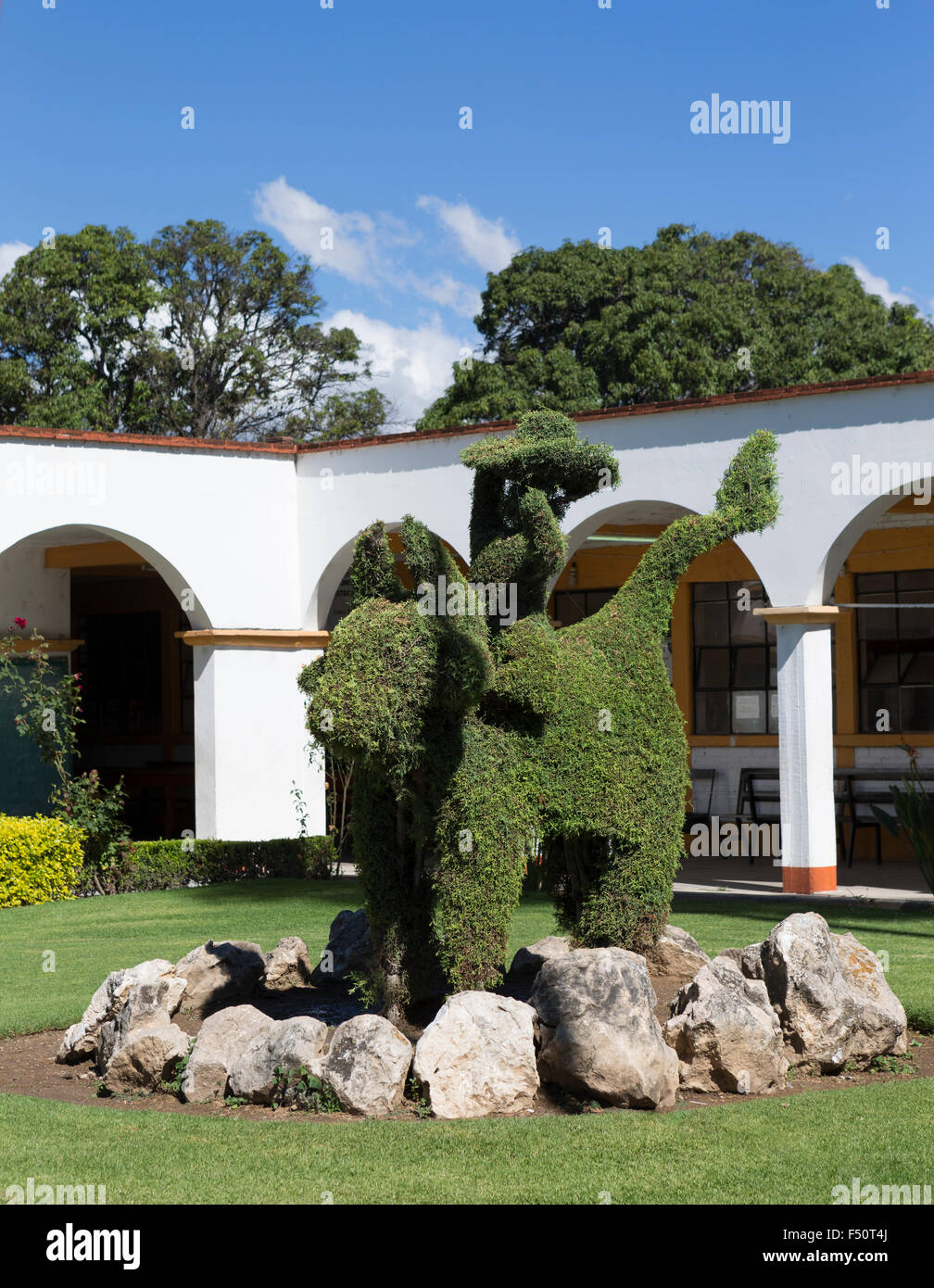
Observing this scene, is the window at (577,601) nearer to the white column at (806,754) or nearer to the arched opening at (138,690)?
the arched opening at (138,690)

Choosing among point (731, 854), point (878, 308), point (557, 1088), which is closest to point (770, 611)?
point (731, 854)

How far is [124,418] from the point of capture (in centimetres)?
2734

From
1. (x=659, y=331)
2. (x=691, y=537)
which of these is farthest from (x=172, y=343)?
(x=691, y=537)

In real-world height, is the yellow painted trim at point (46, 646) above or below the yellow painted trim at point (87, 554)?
below

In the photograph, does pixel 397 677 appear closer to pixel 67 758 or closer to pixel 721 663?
pixel 67 758

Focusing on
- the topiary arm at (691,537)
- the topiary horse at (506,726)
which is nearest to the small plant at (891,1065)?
the topiary horse at (506,726)

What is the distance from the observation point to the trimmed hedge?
14.2m

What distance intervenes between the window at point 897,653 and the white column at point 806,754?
399 centimetres

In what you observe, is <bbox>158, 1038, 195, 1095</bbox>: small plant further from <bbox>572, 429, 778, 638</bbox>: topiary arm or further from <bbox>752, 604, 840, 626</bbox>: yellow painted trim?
<bbox>752, 604, 840, 626</bbox>: yellow painted trim

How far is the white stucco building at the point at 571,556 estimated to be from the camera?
40.5 feet

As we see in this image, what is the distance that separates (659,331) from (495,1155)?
2134 centimetres

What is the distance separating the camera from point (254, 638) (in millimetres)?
14555

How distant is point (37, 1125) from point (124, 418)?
2319 centimetres

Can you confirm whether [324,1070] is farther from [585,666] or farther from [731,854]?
[731,854]
